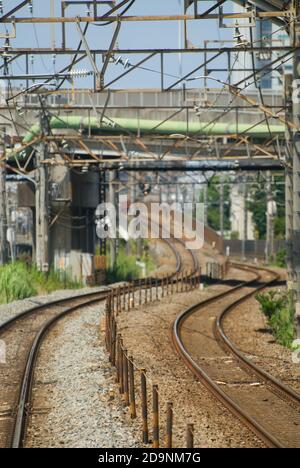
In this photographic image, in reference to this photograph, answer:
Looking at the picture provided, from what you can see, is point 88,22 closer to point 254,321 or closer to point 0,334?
point 0,334

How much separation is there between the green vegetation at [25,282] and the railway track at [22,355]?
180 cm

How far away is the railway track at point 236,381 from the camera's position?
484 inches

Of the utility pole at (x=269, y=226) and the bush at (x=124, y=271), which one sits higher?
the utility pole at (x=269, y=226)

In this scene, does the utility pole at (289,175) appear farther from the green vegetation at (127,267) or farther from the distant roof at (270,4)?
the green vegetation at (127,267)

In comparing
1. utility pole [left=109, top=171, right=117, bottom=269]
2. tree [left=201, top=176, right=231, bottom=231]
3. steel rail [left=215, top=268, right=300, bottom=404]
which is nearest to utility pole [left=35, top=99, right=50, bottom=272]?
utility pole [left=109, top=171, right=117, bottom=269]

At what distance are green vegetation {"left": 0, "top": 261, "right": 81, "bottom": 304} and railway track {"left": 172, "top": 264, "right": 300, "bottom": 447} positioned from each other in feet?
21.9

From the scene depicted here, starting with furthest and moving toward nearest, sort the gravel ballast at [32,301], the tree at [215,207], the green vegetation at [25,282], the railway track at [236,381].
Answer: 1. the tree at [215,207]
2. the green vegetation at [25,282]
3. the gravel ballast at [32,301]
4. the railway track at [236,381]

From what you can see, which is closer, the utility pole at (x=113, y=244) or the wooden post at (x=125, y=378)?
the wooden post at (x=125, y=378)

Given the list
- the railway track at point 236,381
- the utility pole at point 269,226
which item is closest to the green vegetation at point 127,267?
the utility pole at point 269,226

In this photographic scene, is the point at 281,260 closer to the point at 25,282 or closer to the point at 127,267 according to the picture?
the point at 127,267

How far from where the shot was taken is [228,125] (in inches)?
1507

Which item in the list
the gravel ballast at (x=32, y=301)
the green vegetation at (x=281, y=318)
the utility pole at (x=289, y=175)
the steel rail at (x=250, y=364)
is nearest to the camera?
the steel rail at (x=250, y=364)
